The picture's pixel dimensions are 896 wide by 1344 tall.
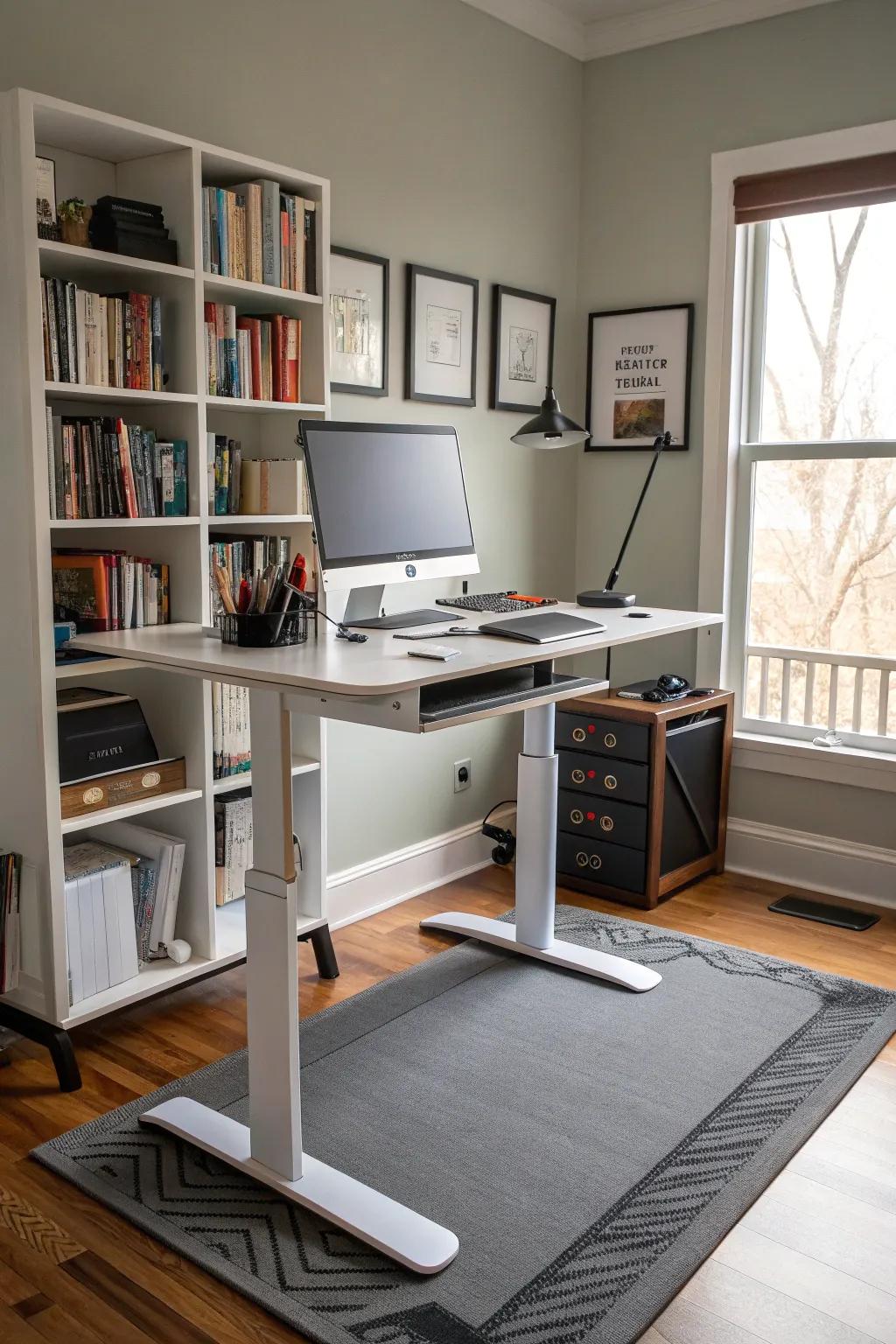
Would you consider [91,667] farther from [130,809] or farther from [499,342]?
[499,342]

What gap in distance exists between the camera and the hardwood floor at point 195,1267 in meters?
1.67

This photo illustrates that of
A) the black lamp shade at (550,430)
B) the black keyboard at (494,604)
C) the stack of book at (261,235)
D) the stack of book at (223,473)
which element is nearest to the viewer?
the stack of book at (261,235)

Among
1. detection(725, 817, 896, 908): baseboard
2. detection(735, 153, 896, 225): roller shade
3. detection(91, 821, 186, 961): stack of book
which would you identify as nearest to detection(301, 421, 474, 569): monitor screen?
detection(91, 821, 186, 961): stack of book

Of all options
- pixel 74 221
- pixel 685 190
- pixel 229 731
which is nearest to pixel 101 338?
pixel 74 221

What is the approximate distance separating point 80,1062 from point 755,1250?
1.38 m

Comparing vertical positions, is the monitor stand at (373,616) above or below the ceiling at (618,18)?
below

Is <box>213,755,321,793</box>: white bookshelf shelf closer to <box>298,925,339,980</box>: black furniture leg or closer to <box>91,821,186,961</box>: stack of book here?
<box>91,821,186,961</box>: stack of book

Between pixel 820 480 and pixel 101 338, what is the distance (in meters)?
2.18

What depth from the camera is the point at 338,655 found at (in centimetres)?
202

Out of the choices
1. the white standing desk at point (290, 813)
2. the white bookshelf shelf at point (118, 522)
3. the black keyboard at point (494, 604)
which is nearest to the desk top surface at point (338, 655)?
the white standing desk at point (290, 813)

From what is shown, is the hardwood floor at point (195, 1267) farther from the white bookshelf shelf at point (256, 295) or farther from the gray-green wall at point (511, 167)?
the white bookshelf shelf at point (256, 295)

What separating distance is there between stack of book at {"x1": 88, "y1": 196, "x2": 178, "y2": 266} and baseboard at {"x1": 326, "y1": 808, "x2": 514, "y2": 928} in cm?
168

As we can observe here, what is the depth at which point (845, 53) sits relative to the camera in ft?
10.6

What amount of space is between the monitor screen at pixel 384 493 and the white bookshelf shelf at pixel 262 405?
0.26m
